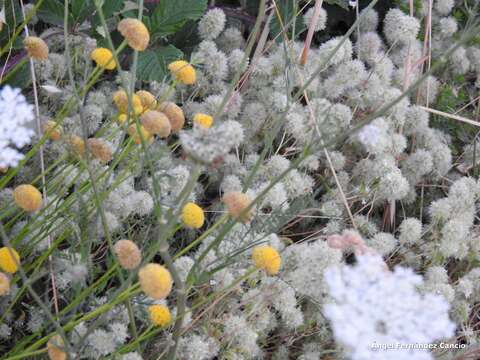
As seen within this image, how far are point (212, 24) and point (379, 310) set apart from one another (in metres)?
0.88

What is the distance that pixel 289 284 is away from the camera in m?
0.92

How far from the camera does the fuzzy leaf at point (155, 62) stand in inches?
46.6

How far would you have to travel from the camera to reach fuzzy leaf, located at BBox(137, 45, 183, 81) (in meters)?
1.18

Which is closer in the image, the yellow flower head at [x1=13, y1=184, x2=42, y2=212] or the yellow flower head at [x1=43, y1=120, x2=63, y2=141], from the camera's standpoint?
the yellow flower head at [x1=13, y1=184, x2=42, y2=212]

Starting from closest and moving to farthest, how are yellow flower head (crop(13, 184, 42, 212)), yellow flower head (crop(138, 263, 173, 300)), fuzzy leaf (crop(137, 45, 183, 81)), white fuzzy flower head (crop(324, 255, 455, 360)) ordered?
white fuzzy flower head (crop(324, 255, 455, 360))
yellow flower head (crop(138, 263, 173, 300))
yellow flower head (crop(13, 184, 42, 212))
fuzzy leaf (crop(137, 45, 183, 81))

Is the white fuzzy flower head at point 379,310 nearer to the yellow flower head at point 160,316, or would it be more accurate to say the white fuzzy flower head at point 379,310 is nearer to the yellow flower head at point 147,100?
the yellow flower head at point 160,316

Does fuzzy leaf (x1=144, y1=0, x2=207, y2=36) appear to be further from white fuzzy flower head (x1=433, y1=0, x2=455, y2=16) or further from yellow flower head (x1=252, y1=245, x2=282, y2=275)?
yellow flower head (x1=252, y1=245, x2=282, y2=275)

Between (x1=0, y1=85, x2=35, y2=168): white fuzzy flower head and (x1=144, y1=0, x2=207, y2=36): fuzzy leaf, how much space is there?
1.98 feet

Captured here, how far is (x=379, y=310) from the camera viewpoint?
0.47 m

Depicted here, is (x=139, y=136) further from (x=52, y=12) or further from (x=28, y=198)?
(x=52, y=12)

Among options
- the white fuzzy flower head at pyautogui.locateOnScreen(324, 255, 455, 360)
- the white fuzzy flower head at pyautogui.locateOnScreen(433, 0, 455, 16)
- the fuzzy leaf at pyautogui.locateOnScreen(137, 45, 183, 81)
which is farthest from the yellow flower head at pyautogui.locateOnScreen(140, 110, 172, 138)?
the white fuzzy flower head at pyautogui.locateOnScreen(433, 0, 455, 16)

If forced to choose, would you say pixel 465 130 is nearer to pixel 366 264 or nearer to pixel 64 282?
pixel 64 282

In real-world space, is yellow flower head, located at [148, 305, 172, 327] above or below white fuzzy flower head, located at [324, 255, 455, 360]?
below

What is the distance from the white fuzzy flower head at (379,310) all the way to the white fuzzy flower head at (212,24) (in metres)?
0.83
